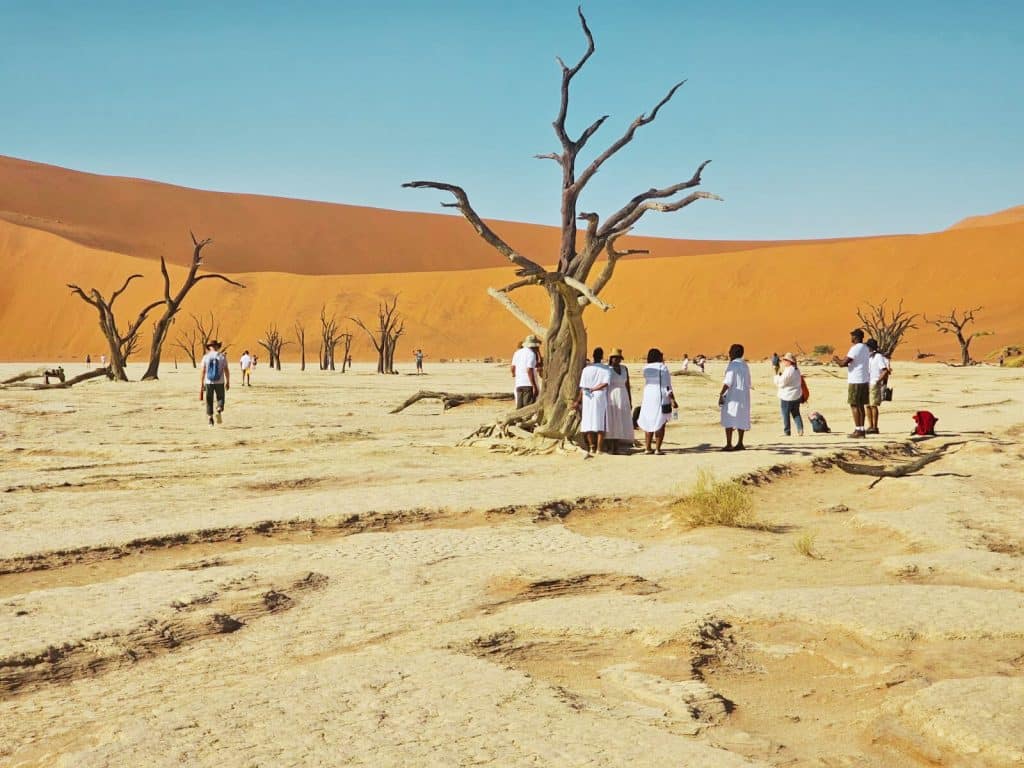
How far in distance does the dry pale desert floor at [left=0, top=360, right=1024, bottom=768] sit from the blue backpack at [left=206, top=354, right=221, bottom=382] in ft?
18.6

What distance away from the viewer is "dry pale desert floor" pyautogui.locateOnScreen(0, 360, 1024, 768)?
13.0 feet

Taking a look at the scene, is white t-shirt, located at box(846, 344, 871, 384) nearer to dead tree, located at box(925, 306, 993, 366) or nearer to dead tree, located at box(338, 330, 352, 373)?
dead tree, located at box(925, 306, 993, 366)

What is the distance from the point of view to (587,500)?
9430 mm

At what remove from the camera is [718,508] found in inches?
328

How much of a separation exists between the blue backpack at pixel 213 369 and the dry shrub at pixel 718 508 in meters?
10.4

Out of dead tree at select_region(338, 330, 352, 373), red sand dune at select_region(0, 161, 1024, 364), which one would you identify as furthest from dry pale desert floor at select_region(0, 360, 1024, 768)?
red sand dune at select_region(0, 161, 1024, 364)

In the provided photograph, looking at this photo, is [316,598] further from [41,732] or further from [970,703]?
[970,703]

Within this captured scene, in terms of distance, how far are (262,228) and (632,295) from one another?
59.6 metres

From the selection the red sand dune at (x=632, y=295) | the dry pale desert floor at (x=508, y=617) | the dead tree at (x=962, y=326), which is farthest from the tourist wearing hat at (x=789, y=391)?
the red sand dune at (x=632, y=295)

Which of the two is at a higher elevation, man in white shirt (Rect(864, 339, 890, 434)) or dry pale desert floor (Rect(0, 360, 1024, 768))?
man in white shirt (Rect(864, 339, 890, 434))

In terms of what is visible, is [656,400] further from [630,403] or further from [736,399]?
[736,399]

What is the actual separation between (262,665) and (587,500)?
4.88 meters

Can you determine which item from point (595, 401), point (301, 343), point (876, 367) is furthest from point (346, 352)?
point (595, 401)

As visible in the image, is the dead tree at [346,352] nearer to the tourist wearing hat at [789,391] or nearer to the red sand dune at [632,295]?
the red sand dune at [632,295]
